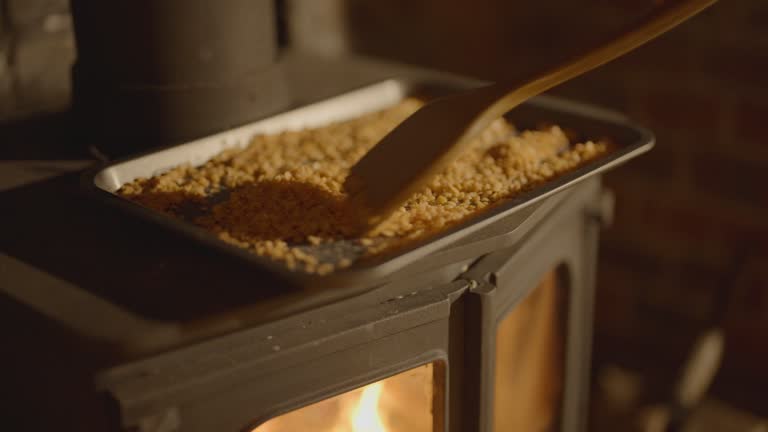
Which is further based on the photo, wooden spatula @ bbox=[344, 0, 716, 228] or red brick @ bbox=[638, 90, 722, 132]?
red brick @ bbox=[638, 90, 722, 132]

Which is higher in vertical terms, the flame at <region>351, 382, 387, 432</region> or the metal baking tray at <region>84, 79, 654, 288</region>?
the metal baking tray at <region>84, 79, 654, 288</region>

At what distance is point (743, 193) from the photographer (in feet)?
4.30

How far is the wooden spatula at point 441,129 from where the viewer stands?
2.17 ft

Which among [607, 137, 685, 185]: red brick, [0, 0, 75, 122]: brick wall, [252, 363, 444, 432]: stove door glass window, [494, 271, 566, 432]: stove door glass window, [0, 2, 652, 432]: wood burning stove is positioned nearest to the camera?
[0, 2, 652, 432]: wood burning stove

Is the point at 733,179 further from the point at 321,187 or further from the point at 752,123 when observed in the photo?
the point at 321,187

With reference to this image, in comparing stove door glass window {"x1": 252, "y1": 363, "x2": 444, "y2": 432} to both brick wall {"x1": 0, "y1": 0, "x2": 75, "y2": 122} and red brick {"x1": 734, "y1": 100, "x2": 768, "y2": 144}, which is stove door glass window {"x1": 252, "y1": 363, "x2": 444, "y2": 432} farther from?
red brick {"x1": 734, "y1": 100, "x2": 768, "y2": 144}

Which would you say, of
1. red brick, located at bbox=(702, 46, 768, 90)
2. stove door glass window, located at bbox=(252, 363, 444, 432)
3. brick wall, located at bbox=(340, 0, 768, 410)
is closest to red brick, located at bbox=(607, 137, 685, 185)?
brick wall, located at bbox=(340, 0, 768, 410)

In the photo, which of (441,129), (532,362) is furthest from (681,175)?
(441,129)

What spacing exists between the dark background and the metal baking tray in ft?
1.09

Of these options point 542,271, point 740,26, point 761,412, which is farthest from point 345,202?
point 761,412

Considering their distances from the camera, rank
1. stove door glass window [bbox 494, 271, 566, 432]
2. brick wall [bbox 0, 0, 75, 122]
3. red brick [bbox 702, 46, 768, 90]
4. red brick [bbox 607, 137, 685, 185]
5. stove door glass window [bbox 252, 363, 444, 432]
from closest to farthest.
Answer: stove door glass window [bbox 252, 363, 444, 432]
stove door glass window [bbox 494, 271, 566, 432]
brick wall [bbox 0, 0, 75, 122]
red brick [bbox 702, 46, 768, 90]
red brick [bbox 607, 137, 685, 185]

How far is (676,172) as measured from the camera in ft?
4.50

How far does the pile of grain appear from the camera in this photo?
0.66 meters

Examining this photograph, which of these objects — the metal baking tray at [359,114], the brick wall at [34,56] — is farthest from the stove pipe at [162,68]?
the brick wall at [34,56]
